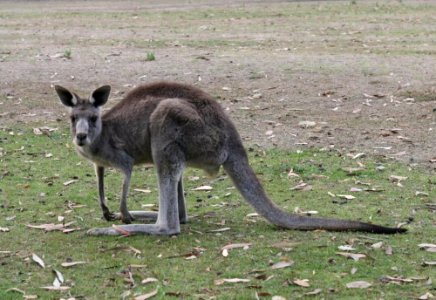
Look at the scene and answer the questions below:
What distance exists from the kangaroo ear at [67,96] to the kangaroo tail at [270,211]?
112cm

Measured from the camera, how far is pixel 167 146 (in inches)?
229

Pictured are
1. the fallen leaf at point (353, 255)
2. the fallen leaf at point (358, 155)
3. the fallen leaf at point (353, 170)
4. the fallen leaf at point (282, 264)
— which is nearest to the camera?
the fallen leaf at point (282, 264)

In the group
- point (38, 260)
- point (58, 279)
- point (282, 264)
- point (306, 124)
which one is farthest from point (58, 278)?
point (306, 124)

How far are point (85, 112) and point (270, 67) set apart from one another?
582cm

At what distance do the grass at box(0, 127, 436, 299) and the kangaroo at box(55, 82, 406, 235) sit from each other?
10 cm

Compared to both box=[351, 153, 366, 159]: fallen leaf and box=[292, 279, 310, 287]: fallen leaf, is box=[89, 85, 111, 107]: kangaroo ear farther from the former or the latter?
box=[351, 153, 366, 159]: fallen leaf

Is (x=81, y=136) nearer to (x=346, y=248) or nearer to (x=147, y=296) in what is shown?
(x=147, y=296)

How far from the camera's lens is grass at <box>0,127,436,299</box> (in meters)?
4.92

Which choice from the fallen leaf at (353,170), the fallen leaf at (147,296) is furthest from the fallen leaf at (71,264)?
the fallen leaf at (353,170)

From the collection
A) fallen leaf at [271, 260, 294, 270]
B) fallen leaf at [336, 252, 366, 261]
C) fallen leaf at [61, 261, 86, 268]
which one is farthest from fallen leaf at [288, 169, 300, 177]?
fallen leaf at [61, 261, 86, 268]

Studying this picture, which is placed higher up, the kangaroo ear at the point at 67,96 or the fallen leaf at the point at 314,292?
the kangaroo ear at the point at 67,96

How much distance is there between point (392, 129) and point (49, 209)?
383 centimetres

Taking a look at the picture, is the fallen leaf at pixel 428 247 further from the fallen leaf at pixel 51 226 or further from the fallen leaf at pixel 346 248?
the fallen leaf at pixel 51 226

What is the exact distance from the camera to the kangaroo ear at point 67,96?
6.05 meters
